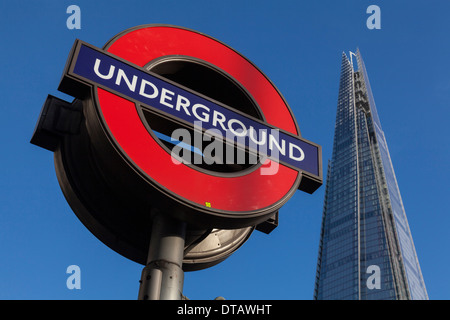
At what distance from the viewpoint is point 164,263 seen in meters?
4.76

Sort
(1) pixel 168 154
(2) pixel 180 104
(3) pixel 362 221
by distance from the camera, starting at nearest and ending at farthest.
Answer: (1) pixel 168 154
(2) pixel 180 104
(3) pixel 362 221

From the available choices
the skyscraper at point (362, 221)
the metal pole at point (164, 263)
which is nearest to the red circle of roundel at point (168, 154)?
the metal pole at point (164, 263)

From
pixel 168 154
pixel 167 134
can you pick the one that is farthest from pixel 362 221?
pixel 168 154

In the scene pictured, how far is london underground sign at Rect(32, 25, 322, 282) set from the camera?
4828mm

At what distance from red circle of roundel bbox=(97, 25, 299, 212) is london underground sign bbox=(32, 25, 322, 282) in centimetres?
1

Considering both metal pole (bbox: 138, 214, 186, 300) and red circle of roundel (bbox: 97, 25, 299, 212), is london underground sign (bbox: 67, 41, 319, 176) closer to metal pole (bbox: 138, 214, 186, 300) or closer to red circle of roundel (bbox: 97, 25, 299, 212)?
red circle of roundel (bbox: 97, 25, 299, 212)

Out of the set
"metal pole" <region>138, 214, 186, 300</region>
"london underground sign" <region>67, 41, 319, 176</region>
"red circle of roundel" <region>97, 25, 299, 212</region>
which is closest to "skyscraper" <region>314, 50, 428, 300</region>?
"red circle of roundel" <region>97, 25, 299, 212</region>

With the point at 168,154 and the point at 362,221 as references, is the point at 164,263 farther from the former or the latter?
the point at 362,221

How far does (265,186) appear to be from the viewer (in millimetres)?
5375

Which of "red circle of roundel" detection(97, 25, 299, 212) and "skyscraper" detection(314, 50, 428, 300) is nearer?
"red circle of roundel" detection(97, 25, 299, 212)

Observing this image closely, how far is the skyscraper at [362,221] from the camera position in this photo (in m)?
118

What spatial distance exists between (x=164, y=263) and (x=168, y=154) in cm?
107

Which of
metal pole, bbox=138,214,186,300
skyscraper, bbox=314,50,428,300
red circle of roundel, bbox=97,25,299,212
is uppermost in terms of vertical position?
skyscraper, bbox=314,50,428,300

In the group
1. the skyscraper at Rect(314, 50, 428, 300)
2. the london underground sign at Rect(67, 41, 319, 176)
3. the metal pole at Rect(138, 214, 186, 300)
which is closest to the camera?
the metal pole at Rect(138, 214, 186, 300)
